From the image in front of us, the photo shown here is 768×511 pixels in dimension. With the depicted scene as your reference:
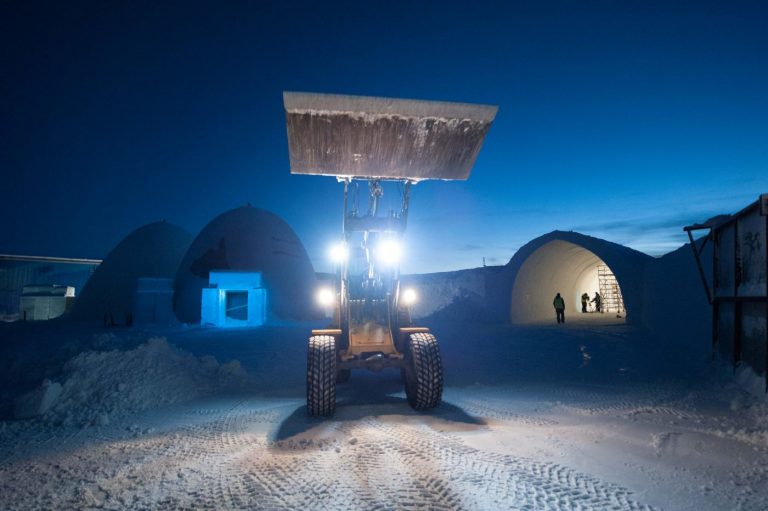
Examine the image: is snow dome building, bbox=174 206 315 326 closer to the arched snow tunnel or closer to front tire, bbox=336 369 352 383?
the arched snow tunnel

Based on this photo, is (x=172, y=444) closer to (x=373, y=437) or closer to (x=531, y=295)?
(x=373, y=437)

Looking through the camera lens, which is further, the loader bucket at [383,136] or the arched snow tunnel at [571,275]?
the arched snow tunnel at [571,275]

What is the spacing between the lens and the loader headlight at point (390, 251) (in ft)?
23.3

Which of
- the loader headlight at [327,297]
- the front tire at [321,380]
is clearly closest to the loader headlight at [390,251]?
the loader headlight at [327,297]

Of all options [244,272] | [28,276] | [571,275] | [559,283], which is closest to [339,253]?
[244,272]

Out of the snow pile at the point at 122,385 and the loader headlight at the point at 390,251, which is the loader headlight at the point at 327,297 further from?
the snow pile at the point at 122,385

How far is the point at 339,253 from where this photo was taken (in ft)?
23.4

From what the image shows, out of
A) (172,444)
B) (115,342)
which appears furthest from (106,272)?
(172,444)

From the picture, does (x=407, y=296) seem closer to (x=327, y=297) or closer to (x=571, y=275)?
(x=327, y=297)

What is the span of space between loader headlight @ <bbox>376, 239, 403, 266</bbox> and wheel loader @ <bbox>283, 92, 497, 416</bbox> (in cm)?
2

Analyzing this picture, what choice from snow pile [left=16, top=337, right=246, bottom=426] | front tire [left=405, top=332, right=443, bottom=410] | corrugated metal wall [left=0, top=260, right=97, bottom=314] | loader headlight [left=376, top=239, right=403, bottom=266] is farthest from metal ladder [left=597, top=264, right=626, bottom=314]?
corrugated metal wall [left=0, top=260, right=97, bottom=314]

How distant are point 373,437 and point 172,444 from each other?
228 cm

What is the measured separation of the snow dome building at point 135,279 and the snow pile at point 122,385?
17520 millimetres

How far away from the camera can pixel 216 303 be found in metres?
23.1
